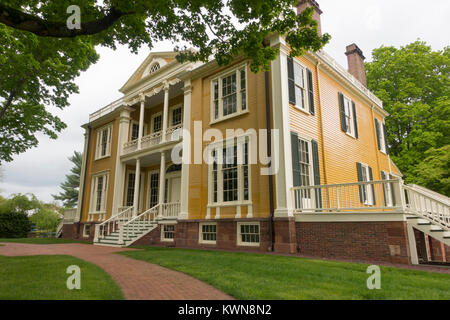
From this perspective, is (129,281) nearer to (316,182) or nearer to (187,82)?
(316,182)

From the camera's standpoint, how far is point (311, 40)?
7.44m

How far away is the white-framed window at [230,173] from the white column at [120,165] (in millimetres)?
8159

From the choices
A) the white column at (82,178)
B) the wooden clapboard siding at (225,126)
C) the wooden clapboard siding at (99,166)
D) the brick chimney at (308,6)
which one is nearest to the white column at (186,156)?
the wooden clapboard siding at (225,126)

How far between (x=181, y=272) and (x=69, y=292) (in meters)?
2.33

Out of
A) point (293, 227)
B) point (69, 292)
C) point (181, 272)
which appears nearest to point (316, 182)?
point (293, 227)

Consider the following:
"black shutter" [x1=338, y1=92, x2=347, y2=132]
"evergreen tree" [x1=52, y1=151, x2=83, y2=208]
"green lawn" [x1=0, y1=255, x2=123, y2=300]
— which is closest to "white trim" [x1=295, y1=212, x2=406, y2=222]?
"green lawn" [x1=0, y1=255, x2=123, y2=300]

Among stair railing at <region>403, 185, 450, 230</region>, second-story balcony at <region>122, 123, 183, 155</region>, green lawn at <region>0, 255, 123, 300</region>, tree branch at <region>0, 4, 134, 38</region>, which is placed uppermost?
second-story balcony at <region>122, 123, 183, 155</region>

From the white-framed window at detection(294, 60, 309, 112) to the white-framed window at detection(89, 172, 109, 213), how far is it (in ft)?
43.5

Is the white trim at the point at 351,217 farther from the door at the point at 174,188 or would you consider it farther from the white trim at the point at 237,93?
the door at the point at 174,188

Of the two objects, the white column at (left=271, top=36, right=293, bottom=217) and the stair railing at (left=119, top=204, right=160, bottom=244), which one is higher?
the white column at (left=271, top=36, right=293, bottom=217)

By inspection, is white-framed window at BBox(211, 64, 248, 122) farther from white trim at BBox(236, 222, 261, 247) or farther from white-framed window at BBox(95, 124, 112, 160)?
white-framed window at BBox(95, 124, 112, 160)

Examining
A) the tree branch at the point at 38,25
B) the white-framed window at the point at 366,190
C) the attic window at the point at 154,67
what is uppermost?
the attic window at the point at 154,67

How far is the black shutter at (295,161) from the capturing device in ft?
32.9

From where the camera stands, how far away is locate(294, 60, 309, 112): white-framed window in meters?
11.6
